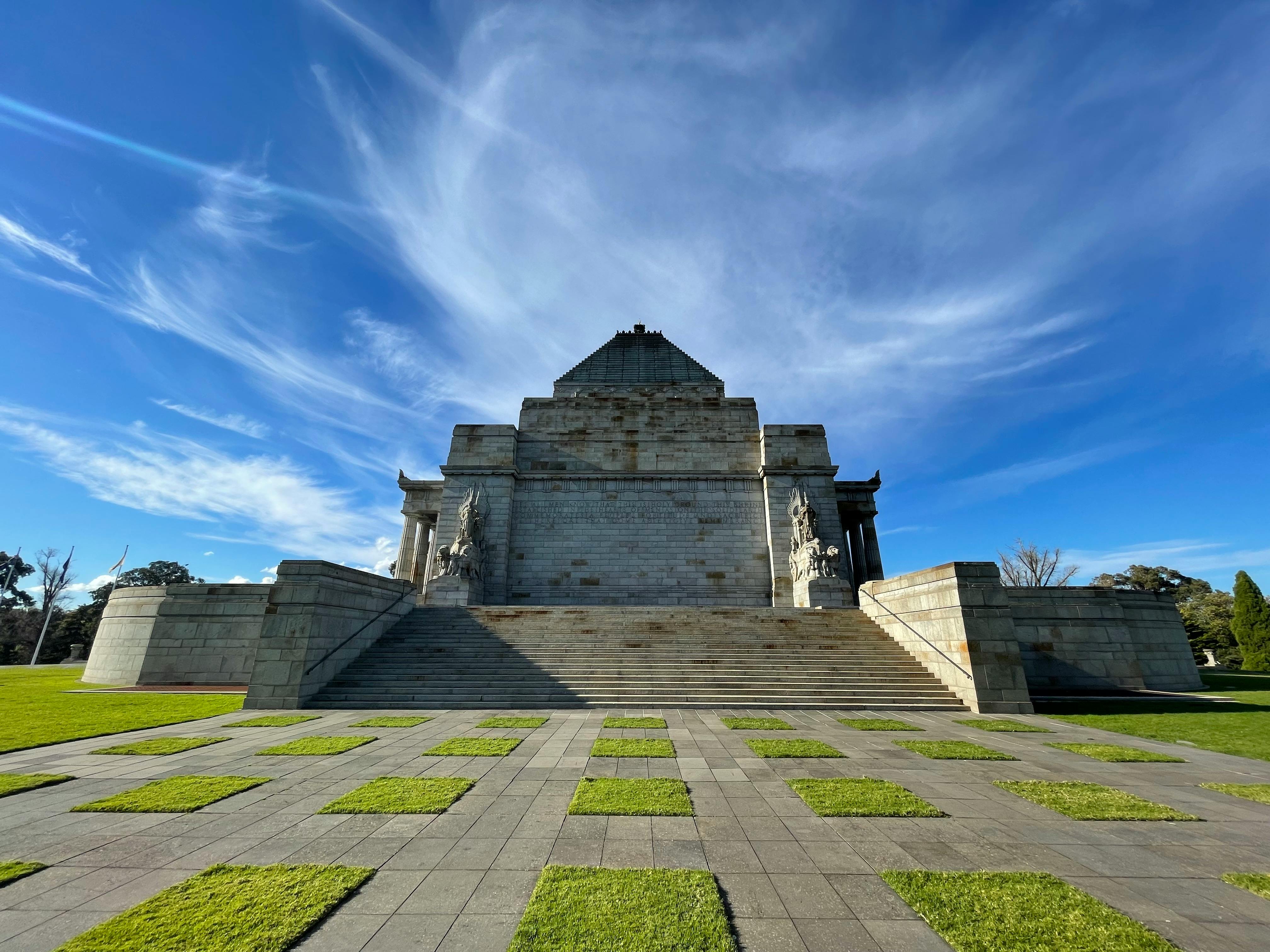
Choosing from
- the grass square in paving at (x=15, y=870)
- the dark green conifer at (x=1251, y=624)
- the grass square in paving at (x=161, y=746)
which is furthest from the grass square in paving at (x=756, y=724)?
the dark green conifer at (x=1251, y=624)

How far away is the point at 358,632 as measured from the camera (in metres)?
16.8

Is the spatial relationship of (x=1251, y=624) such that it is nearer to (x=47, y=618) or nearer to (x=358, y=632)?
(x=358, y=632)

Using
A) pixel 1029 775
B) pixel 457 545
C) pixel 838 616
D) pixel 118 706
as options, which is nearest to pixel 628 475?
pixel 457 545

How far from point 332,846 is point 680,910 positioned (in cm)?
342

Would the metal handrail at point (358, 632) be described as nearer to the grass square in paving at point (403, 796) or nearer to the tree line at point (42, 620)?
the grass square in paving at point (403, 796)

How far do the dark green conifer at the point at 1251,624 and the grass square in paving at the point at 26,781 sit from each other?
5135cm

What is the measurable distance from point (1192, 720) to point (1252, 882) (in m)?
11.4

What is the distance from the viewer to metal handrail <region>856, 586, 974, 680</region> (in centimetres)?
1410

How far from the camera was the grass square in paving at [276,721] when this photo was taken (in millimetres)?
11359

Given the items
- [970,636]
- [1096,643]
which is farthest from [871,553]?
[970,636]

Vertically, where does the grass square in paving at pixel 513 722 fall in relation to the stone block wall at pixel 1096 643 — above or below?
below

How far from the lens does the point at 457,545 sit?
25594 millimetres

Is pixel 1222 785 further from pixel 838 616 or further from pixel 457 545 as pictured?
pixel 457 545

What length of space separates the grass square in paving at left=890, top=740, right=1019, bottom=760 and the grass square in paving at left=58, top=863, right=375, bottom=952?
27.9 ft
